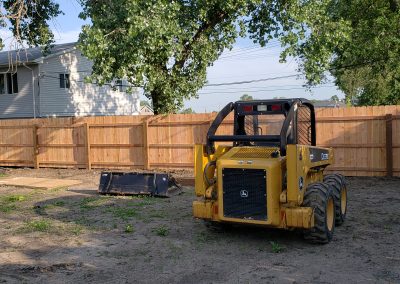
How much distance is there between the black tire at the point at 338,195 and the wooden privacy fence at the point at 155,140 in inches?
212

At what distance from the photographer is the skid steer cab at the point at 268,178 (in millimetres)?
6750

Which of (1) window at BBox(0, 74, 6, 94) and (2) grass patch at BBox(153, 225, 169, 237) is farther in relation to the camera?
(1) window at BBox(0, 74, 6, 94)

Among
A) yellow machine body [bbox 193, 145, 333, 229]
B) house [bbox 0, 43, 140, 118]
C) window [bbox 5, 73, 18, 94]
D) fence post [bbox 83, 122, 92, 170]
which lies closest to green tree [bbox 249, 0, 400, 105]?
fence post [bbox 83, 122, 92, 170]

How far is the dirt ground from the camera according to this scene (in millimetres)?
5980

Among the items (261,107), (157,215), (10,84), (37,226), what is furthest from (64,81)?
(261,107)

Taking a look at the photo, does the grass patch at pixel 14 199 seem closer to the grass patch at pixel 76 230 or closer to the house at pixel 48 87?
the grass patch at pixel 76 230

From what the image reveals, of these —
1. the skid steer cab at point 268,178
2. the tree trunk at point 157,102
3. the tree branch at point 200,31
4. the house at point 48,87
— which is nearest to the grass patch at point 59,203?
the skid steer cab at point 268,178

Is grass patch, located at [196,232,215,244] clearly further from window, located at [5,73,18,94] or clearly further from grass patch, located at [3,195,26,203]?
window, located at [5,73,18,94]

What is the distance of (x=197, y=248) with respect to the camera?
7.25 m

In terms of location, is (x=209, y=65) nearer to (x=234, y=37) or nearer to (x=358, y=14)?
(x=234, y=37)

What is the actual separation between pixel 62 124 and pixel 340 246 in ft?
45.5

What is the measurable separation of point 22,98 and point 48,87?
5.88 feet

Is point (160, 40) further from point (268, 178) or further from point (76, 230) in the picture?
point (268, 178)

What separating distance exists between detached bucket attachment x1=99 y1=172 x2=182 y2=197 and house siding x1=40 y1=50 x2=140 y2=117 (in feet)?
57.1
